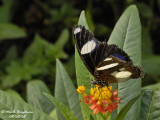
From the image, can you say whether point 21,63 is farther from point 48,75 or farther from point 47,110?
point 47,110

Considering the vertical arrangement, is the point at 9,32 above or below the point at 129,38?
above

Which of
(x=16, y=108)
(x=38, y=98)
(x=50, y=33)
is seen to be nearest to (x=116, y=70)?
(x=16, y=108)

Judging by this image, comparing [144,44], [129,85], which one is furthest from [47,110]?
[144,44]

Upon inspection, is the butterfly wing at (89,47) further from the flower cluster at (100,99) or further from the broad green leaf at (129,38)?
the broad green leaf at (129,38)

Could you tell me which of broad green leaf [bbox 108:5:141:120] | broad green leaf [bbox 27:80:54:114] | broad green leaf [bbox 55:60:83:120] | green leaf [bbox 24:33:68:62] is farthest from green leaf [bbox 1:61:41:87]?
broad green leaf [bbox 108:5:141:120]

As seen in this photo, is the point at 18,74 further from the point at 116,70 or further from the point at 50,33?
the point at 116,70

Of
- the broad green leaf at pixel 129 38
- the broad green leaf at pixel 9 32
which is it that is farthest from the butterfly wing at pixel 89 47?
the broad green leaf at pixel 9 32

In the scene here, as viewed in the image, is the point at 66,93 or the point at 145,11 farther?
the point at 145,11

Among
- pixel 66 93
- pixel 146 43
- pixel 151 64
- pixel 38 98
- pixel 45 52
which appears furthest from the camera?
pixel 146 43
